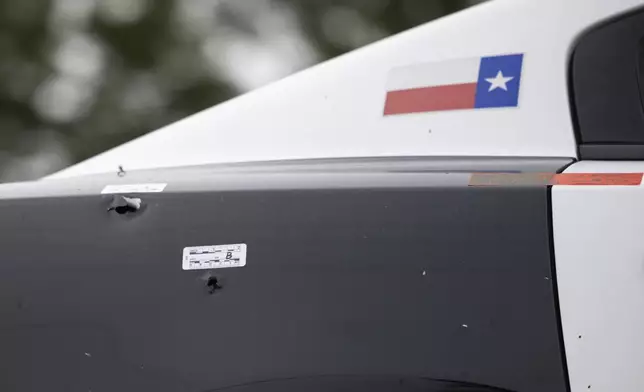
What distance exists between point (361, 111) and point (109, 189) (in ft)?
2.27

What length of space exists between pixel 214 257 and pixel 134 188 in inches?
10.9

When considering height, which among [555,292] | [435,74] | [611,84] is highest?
[435,74]

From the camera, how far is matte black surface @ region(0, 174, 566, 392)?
1.30 metres

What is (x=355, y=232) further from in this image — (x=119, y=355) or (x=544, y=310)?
(x=119, y=355)

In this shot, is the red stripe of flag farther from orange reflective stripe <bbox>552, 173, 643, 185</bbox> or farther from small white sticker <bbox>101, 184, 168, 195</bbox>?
small white sticker <bbox>101, 184, 168, 195</bbox>

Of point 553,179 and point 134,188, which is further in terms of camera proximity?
point 134,188

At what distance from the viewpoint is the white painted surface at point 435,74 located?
1904 millimetres

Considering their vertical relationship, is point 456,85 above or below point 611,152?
above

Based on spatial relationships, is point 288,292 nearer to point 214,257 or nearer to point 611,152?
point 214,257

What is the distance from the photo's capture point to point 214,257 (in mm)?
1437

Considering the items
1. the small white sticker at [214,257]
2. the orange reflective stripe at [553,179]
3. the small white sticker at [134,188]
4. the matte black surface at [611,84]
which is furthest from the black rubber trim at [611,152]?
the small white sticker at [134,188]

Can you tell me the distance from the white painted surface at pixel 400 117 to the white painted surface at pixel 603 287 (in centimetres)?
34

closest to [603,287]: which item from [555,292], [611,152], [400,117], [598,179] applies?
[555,292]

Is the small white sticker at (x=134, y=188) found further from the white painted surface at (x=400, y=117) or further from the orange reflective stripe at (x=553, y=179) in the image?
the orange reflective stripe at (x=553, y=179)
